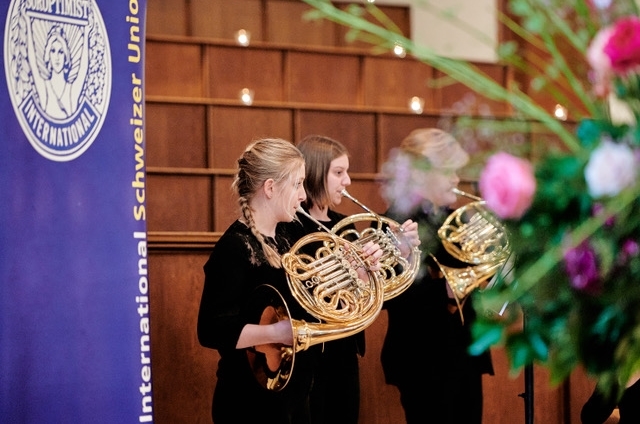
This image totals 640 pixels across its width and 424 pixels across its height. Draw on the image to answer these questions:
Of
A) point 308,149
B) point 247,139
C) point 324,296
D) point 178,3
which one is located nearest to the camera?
point 324,296

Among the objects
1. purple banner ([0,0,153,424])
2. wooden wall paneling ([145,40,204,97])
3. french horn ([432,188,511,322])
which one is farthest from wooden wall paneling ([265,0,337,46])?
purple banner ([0,0,153,424])

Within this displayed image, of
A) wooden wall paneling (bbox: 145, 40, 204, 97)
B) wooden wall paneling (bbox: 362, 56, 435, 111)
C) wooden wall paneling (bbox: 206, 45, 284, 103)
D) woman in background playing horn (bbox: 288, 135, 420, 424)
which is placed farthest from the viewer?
wooden wall paneling (bbox: 362, 56, 435, 111)

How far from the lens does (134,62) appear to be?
3205mm

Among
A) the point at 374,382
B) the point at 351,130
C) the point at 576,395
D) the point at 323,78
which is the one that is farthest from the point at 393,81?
the point at 374,382

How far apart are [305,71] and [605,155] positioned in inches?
243

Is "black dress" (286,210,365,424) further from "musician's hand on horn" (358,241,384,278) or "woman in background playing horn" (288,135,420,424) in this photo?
"musician's hand on horn" (358,241,384,278)

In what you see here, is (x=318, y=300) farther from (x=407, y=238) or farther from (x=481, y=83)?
(x=481, y=83)

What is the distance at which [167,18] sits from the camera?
8109 millimetres

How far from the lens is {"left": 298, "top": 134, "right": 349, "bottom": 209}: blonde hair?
3.77 meters

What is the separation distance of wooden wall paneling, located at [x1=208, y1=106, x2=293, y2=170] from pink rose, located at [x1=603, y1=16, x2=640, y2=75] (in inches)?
203

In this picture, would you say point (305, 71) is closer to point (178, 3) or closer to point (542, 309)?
point (178, 3)

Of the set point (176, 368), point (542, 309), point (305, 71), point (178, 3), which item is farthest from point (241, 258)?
point (178, 3)

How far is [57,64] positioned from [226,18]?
17.9 ft

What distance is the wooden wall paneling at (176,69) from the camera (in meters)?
6.70
